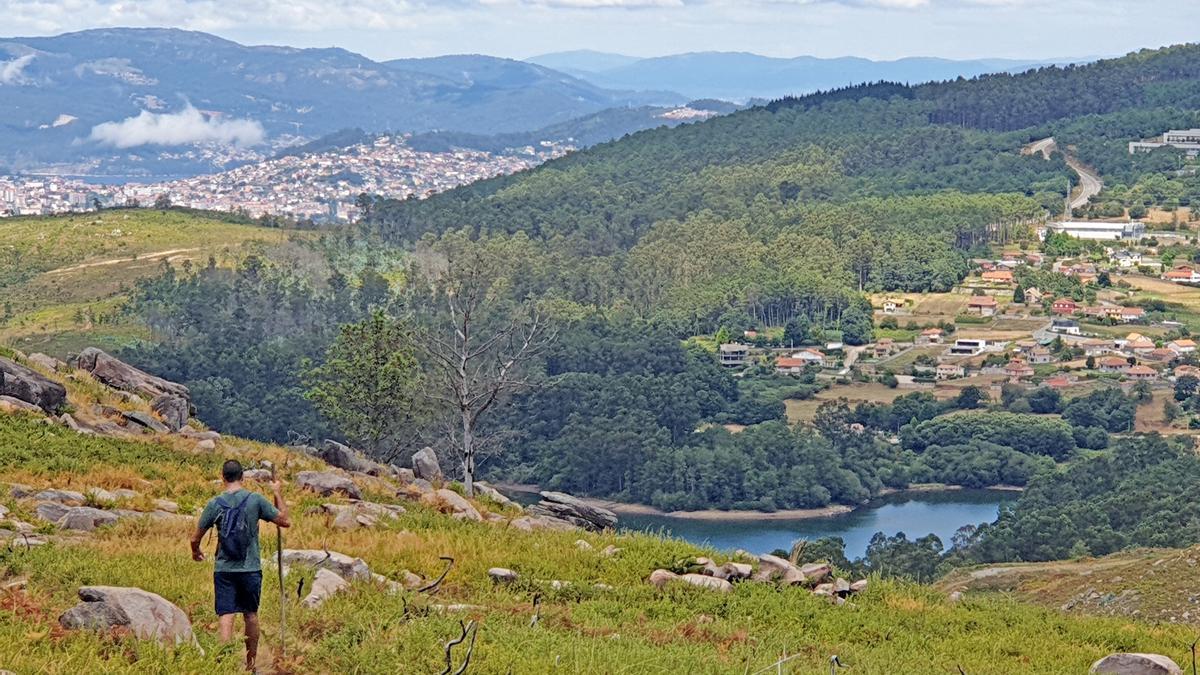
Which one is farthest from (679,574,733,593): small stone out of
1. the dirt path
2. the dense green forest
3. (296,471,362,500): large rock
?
the dirt path

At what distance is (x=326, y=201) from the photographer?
182 meters

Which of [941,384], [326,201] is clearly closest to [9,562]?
[941,384]

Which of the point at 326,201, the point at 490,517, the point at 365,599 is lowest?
the point at 326,201

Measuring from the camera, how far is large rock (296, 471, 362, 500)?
47.2 feet

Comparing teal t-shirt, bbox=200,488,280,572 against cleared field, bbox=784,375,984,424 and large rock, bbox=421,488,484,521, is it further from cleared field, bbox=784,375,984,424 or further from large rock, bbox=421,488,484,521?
cleared field, bbox=784,375,984,424

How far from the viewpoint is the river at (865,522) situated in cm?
5184

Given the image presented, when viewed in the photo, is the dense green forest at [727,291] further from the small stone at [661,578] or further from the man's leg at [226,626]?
the man's leg at [226,626]

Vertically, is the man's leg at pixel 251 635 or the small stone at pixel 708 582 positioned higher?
the man's leg at pixel 251 635

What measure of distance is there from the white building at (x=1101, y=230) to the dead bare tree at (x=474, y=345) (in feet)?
125

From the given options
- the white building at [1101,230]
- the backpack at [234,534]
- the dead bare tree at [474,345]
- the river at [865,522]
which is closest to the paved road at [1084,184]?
the white building at [1101,230]

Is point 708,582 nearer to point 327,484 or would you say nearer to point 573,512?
point 327,484

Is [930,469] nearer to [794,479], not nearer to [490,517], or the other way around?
[794,479]

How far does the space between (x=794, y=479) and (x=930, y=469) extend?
6.45 metres

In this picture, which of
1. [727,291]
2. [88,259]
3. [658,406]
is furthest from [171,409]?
[727,291]
